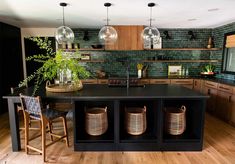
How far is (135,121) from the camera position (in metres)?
2.76

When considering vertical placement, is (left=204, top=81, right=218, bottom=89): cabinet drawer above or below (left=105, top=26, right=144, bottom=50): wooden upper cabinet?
below

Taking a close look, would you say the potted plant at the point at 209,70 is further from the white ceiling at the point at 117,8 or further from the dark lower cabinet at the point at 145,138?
the dark lower cabinet at the point at 145,138

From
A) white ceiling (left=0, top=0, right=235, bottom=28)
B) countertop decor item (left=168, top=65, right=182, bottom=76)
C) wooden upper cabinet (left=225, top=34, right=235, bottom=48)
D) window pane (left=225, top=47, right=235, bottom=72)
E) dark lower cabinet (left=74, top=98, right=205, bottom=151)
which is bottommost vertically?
dark lower cabinet (left=74, top=98, right=205, bottom=151)

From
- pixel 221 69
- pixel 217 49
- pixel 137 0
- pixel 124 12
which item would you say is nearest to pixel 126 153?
pixel 137 0

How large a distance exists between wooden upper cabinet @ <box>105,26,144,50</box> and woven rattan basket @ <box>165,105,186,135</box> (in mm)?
2625

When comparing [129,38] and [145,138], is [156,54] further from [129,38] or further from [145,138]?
[145,138]

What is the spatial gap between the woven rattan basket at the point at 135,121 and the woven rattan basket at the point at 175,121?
37cm

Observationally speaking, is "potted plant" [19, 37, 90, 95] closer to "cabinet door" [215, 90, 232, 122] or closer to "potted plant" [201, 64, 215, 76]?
"cabinet door" [215, 90, 232, 122]

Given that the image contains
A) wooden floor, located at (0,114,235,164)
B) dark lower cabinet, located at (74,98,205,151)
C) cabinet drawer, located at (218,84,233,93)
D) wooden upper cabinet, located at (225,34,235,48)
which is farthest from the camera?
wooden upper cabinet, located at (225,34,235,48)

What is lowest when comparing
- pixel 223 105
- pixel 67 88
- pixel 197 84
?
pixel 223 105

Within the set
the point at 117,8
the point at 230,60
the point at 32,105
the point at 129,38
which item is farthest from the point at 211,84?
the point at 32,105

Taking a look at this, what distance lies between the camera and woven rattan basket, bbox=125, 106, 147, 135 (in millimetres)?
2748

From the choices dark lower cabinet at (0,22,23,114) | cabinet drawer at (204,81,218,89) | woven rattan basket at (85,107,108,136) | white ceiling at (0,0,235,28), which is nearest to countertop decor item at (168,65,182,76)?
cabinet drawer at (204,81,218,89)

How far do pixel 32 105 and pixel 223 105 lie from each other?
3.82 metres
